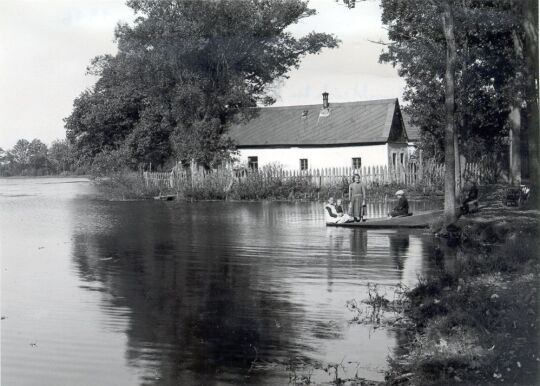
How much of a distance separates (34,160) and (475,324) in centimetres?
11955

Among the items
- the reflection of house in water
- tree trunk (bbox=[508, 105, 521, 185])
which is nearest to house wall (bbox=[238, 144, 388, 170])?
tree trunk (bbox=[508, 105, 521, 185])

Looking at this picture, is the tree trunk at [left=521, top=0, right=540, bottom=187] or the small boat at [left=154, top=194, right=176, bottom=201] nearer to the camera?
the tree trunk at [left=521, top=0, right=540, bottom=187]

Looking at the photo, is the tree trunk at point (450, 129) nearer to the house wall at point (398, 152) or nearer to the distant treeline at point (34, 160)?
the house wall at point (398, 152)

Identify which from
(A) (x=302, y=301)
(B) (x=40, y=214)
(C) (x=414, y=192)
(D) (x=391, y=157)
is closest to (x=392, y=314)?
(A) (x=302, y=301)

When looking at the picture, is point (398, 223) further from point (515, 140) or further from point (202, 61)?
point (202, 61)

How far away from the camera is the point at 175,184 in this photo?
143 feet

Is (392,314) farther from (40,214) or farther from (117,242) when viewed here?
(40,214)

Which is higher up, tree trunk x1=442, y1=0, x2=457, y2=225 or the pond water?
tree trunk x1=442, y1=0, x2=457, y2=225

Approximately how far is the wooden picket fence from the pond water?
18.7 m

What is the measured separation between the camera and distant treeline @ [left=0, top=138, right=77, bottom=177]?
109688 mm

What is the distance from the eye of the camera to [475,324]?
291 inches

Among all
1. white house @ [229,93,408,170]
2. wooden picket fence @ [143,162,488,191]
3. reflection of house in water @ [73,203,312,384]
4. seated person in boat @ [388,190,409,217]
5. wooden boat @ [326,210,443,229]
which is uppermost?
white house @ [229,93,408,170]

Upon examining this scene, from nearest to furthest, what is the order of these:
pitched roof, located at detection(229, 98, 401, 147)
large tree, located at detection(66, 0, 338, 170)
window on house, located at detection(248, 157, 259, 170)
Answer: large tree, located at detection(66, 0, 338, 170) → pitched roof, located at detection(229, 98, 401, 147) → window on house, located at detection(248, 157, 259, 170)

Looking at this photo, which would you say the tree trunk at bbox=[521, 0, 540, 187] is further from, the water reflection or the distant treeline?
the distant treeline
